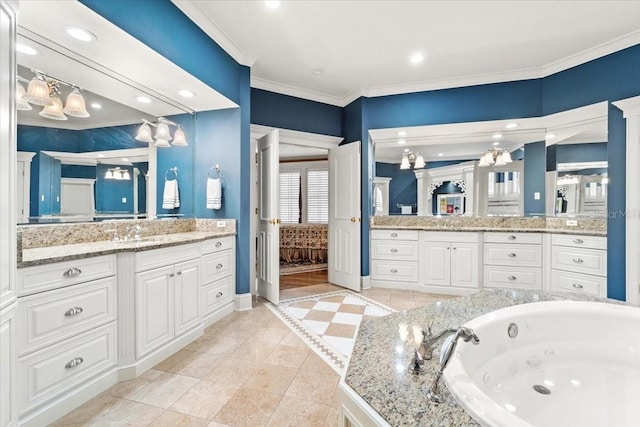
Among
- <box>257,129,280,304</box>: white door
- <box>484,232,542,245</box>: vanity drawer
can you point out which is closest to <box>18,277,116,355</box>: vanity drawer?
<box>257,129,280,304</box>: white door

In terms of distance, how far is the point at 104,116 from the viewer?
2408 mm

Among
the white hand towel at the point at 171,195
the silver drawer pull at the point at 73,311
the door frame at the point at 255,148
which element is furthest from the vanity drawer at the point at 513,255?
the silver drawer pull at the point at 73,311

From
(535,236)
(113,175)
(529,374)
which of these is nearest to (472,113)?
(535,236)

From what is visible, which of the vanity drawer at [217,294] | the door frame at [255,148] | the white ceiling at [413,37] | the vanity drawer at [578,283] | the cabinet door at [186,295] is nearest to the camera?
the cabinet door at [186,295]

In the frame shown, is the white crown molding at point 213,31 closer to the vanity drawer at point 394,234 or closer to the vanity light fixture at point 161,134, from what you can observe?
the vanity light fixture at point 161,134

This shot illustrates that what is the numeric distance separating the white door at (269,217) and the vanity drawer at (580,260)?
10.5ft

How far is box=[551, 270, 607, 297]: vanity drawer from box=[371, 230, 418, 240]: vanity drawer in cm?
159

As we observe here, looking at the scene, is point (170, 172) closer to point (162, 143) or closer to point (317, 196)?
point (162, 143)

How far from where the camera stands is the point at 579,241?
3.12m

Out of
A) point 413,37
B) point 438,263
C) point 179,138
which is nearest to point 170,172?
point 179,138

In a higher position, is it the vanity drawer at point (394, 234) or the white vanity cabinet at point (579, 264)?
the vanity drawer at point (394, 234)

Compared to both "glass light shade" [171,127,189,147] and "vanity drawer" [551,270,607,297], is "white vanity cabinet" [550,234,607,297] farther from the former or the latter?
"glass light shade" [171,127,189,147]

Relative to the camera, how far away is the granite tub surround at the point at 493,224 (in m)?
3.18

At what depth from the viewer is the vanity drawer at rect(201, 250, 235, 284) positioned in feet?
8.85
